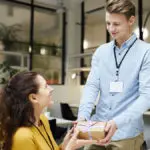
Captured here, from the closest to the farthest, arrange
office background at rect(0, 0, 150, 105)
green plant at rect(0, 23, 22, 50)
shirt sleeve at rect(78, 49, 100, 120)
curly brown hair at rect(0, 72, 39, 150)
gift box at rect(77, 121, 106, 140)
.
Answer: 1. gift box at rect(77, 121, 106, 140)
2. curly brown hair at rect(0, 72, 39, 150)
3. shirt sleeve at rect(78, 49, 100, 120)
4. green plant at rect(0, 23, 22, 50)
5. office background at rect(0, 0, 150, 105)

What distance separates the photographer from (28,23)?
6.91 metres

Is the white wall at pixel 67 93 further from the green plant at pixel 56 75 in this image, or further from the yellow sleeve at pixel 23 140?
the yellow sleeve at pixel 23 140

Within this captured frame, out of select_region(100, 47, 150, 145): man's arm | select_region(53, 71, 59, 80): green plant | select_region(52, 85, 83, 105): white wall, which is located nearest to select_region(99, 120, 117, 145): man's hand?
select_region(100, 47, 150, 145): man's arm

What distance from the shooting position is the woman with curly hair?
120 cm

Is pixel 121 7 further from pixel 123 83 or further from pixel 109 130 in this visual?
pixel 109 130

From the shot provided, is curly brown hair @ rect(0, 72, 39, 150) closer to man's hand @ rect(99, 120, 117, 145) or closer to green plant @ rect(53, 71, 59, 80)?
man's hand @ rect(99, 120, 117, 145)

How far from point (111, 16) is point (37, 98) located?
22.5 inches

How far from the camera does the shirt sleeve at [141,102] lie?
120cm

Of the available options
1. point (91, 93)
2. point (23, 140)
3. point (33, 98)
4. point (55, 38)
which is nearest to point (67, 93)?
point (55, 38)

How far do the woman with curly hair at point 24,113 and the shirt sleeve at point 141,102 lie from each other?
0.59 ft

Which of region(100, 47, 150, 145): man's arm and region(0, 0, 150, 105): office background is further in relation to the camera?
region(0, 0, 150, 105): office background

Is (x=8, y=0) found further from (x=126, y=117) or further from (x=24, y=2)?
(x=126, y=117)

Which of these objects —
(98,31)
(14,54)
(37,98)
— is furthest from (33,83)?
(98,31)

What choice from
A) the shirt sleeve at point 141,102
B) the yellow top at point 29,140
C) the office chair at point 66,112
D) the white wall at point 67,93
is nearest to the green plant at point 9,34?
the white wall at point 67,93
